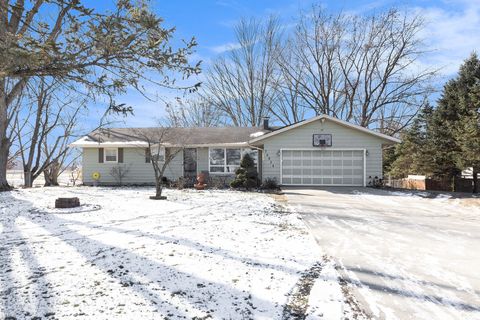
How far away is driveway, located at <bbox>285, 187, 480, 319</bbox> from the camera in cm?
310

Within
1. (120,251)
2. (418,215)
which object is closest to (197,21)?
(120,251)

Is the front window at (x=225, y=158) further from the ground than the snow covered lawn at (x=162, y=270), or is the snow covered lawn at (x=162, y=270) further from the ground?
the front window at (x=225, y=158)

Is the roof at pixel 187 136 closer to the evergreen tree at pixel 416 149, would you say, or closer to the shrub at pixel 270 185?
the shrub at pixel 270 185

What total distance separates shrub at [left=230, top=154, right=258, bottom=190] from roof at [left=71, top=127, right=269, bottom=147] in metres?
2.05

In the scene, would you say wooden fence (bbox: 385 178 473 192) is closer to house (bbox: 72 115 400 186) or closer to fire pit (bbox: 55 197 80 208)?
house (bbox: 72 115 400 186)

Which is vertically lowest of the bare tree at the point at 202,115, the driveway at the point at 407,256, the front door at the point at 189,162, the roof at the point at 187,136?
the driveway at the point at 407,256

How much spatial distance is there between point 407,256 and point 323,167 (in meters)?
12.3

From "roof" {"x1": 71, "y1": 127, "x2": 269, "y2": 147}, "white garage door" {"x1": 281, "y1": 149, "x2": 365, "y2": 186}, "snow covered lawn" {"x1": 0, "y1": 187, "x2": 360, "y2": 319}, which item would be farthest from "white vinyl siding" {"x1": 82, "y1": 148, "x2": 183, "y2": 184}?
"snow covered lawn" {"x1": 0, "y1": 187, "x2": 360, "y2": 319}

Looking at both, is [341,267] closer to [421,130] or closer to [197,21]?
[197,21]

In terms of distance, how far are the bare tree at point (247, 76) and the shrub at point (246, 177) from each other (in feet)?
46.5

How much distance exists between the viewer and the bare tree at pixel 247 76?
2895 centimetres

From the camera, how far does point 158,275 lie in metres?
3.76

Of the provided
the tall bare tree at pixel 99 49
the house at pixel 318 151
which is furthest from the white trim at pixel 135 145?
the tall bare tree at pixel 99 49

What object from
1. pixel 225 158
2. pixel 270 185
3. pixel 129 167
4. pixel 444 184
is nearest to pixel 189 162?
pixel 225 158
